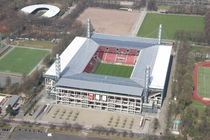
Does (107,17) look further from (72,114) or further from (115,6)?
(72,114)

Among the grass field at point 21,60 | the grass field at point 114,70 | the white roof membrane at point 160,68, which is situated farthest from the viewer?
the grass field at point 21,60

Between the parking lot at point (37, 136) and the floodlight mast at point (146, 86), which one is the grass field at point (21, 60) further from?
the floodlight mast at point (146, 86)

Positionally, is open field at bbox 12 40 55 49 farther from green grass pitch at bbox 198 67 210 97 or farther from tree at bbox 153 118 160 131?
tree at bbox 153 118 160 131

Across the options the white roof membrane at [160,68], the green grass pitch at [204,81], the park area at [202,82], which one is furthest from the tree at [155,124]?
the green grass pitch at [204,81]

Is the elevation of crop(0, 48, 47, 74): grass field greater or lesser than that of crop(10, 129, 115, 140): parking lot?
greater

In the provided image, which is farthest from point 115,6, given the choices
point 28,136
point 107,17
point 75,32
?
point 28,136

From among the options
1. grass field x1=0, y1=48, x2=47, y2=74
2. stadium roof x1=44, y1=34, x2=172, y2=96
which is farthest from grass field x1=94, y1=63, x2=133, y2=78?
grass field x1=0, y1=48, x2=47, y2=74
